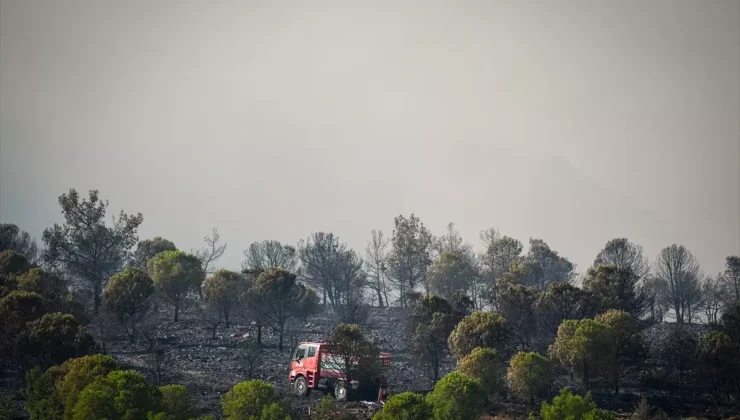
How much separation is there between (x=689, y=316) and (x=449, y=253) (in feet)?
92.3

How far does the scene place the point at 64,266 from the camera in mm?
72562

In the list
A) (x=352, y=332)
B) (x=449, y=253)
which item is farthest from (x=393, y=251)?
(x=352, y=332)

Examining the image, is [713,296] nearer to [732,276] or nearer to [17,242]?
[732,276]

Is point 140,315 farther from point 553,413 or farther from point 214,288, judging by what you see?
point 553,413

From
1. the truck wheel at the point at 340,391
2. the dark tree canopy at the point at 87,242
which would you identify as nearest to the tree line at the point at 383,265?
the dark tree canopy at the point at 87,242

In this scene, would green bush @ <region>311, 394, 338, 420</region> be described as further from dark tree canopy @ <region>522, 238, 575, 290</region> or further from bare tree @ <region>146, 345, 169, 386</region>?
dark tree canopy @ <region>522, 238, 575, 290</region>

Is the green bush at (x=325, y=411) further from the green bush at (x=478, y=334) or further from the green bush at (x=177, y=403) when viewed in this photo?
the green bush at (x=478, y=334)

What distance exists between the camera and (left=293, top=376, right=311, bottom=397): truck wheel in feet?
139

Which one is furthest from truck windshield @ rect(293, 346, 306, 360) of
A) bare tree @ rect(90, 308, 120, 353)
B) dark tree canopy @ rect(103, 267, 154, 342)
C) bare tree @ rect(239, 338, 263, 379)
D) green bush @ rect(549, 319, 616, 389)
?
dark tree canopy @ rect(103, 267, 154, 342)

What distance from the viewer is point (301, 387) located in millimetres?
42719

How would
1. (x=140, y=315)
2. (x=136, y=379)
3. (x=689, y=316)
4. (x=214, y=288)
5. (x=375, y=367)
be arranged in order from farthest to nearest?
(x=689, y=316) < (x=214, y=288) < (x=140, y=315) < (x=375, y=367) < (x=136, y=379)

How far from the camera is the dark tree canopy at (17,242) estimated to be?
7944cm

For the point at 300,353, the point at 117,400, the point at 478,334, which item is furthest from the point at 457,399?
the point at 117,400

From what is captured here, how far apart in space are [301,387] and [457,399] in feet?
42.6
